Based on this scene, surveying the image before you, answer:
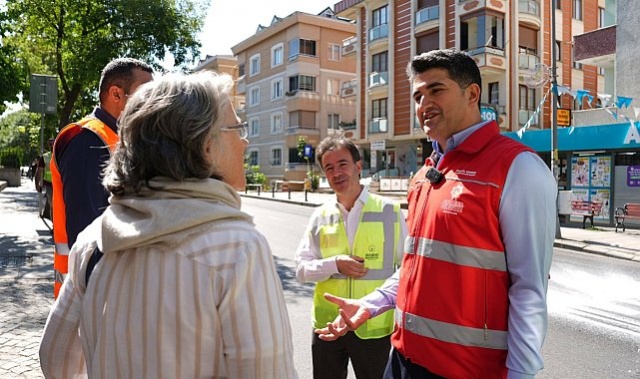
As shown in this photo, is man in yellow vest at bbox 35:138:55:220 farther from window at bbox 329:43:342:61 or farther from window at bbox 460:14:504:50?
window at bbox 329:43:342:61

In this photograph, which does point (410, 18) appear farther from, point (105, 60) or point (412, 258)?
point (412, 258)

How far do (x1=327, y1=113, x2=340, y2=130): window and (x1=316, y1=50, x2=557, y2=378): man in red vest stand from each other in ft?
145

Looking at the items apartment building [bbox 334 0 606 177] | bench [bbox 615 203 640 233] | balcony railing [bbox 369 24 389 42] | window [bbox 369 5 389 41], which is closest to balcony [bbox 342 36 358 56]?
apartment building [bbox 334 0 606 177]

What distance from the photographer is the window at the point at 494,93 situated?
29602 mm

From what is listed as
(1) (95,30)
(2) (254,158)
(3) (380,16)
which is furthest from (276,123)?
(1) (95,30)

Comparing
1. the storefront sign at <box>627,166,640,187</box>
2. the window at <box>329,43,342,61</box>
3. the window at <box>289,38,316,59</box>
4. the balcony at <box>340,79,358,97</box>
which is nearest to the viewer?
the storefront sign at <box>627,166,640,187</box>

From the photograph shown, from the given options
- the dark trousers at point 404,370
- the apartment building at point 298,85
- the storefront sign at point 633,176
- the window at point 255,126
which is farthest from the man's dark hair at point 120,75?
the window at point 255,126

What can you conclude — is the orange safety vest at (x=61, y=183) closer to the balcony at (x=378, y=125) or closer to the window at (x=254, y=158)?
the balcony at (x=378, y=125)

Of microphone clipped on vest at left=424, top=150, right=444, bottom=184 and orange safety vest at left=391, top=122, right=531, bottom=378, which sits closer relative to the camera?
orange safety vest at left=391, top=122, right=531, bottom=378

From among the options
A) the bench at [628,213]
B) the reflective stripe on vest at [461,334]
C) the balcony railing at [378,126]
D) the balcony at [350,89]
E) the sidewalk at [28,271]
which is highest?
the balcony at [350,89]

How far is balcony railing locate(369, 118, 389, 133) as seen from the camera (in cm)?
3394

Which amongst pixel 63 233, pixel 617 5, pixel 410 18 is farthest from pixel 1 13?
pixel 410 18

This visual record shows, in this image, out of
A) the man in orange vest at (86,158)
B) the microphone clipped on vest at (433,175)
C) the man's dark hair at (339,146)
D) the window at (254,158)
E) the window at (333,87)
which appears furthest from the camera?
the window at (254,158)

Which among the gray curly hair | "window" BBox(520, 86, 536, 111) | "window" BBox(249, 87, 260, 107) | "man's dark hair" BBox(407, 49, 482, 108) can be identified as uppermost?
"window" BBox(249, 87, 260, 107)
